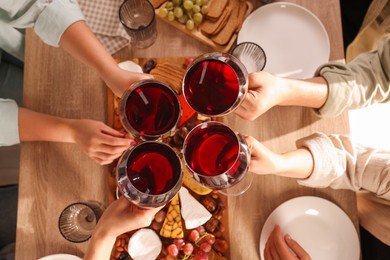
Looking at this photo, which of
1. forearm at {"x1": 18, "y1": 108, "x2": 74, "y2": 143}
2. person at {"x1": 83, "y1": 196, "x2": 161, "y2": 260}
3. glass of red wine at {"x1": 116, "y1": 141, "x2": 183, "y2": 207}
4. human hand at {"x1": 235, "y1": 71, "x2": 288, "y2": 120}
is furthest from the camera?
forearm at {"x1": 18, "y1": 108, "x2": 74, "y2": 143}

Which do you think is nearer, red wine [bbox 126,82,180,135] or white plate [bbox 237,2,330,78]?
red wine [bbox 126,82,180,135]

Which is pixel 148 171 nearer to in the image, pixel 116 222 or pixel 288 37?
pixel 116 222

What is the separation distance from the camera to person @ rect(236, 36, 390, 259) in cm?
100

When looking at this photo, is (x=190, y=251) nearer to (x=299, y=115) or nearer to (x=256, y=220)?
(x=256, y=220)

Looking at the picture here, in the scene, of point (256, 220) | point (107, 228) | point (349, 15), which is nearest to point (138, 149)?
point (107, 228)

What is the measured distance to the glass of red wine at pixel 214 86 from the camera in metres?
0.83

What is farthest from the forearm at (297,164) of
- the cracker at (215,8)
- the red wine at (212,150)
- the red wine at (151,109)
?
the cracker at (215,8)

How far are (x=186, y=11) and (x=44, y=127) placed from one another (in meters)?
0.53

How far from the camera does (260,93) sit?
3.27ft

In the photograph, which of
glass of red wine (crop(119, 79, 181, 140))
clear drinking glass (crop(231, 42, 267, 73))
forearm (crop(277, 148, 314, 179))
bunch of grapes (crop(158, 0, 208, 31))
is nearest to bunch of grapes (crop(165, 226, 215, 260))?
forearm (crop(277, 148, 314, 179))

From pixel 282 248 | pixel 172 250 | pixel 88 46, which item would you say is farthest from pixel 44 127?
pixel 282 248

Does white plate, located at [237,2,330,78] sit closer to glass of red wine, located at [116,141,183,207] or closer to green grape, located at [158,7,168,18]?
green grape, located at [158,7,168,18]

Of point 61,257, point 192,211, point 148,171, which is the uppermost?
point 148,171

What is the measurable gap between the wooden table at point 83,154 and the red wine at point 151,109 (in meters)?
0.36
